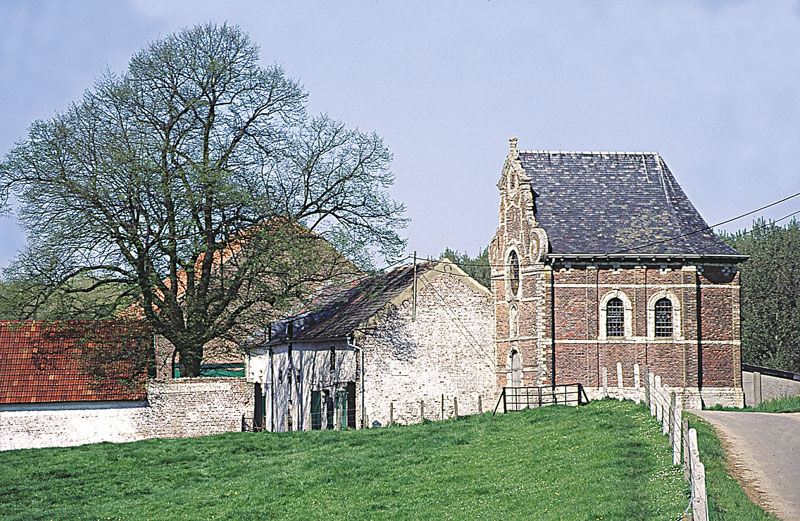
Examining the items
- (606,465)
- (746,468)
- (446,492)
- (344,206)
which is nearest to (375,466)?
(446,492)

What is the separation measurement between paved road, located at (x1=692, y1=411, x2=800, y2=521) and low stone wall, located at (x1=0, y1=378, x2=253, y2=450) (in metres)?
16.9

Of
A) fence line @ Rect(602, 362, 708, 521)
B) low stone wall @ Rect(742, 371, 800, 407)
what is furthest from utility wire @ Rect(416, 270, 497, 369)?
low stone wall @ Rect(742, 371, 800, 407)

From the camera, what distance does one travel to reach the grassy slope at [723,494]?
1309cm

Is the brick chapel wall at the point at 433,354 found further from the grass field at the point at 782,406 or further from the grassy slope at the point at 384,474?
the grass field at the point at 782,406

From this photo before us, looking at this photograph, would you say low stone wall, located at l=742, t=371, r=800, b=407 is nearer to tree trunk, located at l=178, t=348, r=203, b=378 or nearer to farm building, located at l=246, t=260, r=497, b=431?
farm building, located at l=246, t=260, r=497, b=431

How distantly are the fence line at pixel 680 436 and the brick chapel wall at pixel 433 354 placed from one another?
9.45m

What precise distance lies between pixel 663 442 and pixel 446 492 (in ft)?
15.1

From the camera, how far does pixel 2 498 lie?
74.9 feet

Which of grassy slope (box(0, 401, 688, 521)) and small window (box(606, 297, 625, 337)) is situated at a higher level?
small window (box(606, 297, 625, 337))

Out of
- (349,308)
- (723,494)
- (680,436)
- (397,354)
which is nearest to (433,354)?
(397,354)

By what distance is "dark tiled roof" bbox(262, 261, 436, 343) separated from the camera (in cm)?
3766

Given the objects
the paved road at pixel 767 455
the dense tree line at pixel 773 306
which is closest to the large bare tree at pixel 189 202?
the paved road at pixel 767 455

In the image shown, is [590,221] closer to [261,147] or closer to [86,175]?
[261,147]

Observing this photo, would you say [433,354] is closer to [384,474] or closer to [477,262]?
[384,474]
